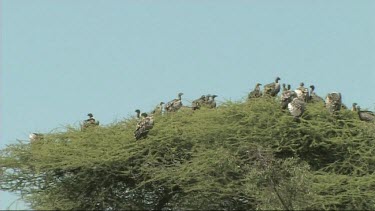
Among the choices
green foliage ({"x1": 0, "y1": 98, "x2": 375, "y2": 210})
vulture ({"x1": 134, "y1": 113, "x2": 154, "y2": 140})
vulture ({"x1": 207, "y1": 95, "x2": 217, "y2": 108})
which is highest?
vulture ({"x1": 207, "y1": 95, "x2": 217, "y2": 108})

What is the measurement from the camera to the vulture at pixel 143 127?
30581 mm

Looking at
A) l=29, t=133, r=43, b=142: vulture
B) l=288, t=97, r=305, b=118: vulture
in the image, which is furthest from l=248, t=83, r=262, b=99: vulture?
l=29, t=133, r=43, b=142: vulture

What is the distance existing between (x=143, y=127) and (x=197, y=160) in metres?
2.11

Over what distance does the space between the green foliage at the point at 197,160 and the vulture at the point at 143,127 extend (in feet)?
0.67

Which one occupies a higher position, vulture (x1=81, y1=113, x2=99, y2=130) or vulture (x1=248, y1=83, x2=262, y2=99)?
vulture (x1=81, y1=113, x2=99, y2=130)

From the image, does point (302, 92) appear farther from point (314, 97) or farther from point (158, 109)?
point (158, 109)

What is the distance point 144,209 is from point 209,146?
268 cm

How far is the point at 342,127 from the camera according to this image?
1208 inches

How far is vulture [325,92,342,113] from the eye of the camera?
30.5 meters

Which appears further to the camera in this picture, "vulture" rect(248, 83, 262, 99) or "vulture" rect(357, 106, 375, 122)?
"vulture" rect(248, 83, 262, 99)

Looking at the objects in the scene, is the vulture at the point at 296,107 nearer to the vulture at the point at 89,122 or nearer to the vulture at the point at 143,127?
the vulture at the point at 143,127

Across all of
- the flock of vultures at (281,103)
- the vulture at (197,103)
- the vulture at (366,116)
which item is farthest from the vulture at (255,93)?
the vulture at (366,116)

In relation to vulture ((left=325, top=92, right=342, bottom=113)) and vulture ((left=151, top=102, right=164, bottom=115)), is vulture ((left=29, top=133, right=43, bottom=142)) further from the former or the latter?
vulture ((left=325, top=92, right=342, bottom=113))

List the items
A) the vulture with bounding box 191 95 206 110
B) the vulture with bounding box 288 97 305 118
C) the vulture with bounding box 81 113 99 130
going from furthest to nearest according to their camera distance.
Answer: the vulture with bounding box 81 113 99 130 → the vulture with bounding box 191 95 206 110 → the vulture with bounding box 288 97 305 118
